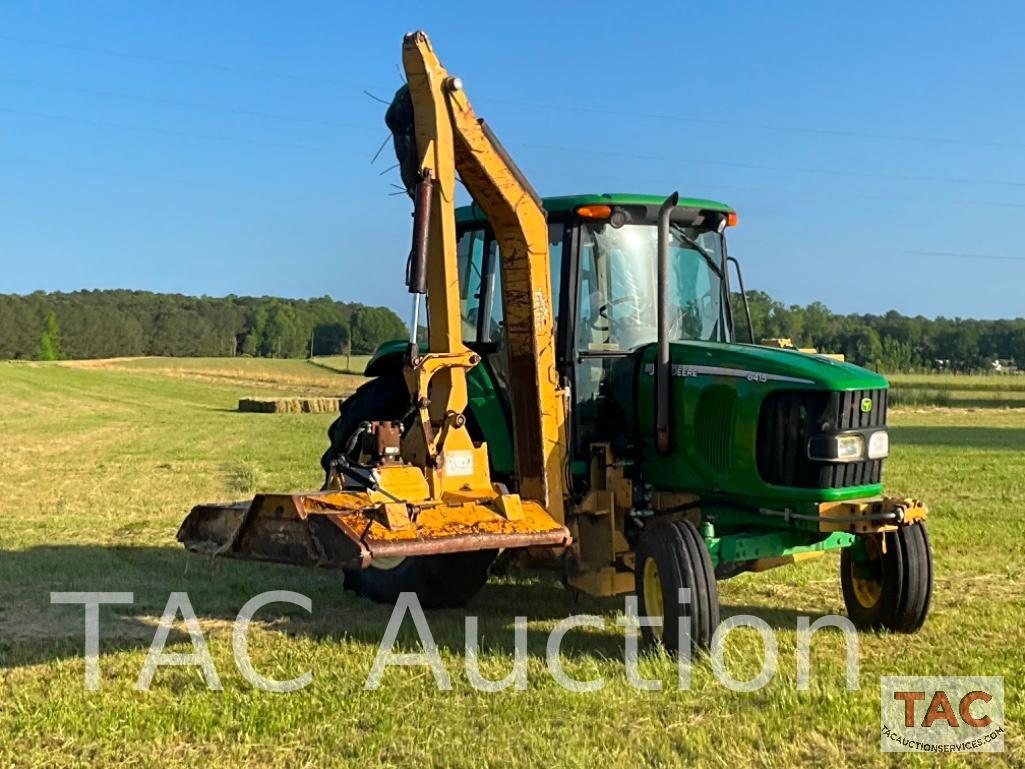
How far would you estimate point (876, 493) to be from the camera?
20.0 feet

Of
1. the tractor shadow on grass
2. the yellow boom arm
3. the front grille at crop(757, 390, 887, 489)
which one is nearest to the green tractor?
the front grille at crop(757, 390, 887, 489)

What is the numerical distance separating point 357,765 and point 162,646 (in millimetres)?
2199

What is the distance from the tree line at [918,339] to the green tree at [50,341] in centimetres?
6157

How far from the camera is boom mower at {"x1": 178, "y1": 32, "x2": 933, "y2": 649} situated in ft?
18.5

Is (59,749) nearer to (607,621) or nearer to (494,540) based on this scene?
(494,540)

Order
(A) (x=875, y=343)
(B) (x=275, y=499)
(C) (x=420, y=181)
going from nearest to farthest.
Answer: (B) (x=275, y=499)
(C) (x=420, y=181)
(A) (x=875, y=343)

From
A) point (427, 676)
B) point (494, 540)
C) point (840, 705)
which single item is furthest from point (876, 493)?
point (427, 676)

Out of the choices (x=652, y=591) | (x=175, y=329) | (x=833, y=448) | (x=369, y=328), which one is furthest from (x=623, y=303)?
(x=175, y=329)

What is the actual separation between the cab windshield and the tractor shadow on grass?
1.72 metres

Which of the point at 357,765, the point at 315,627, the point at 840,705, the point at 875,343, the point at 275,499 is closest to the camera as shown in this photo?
the point at 357,765

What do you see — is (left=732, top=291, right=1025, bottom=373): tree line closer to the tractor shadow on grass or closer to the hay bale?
the hay bale

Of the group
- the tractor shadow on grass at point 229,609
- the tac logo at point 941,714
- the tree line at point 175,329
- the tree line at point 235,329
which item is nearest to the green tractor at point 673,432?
the tractor shadow on grass at point 229,609

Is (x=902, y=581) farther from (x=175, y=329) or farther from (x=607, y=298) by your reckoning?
(x=175, y=329)

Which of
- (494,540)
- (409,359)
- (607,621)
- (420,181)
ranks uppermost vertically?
(420,181)
